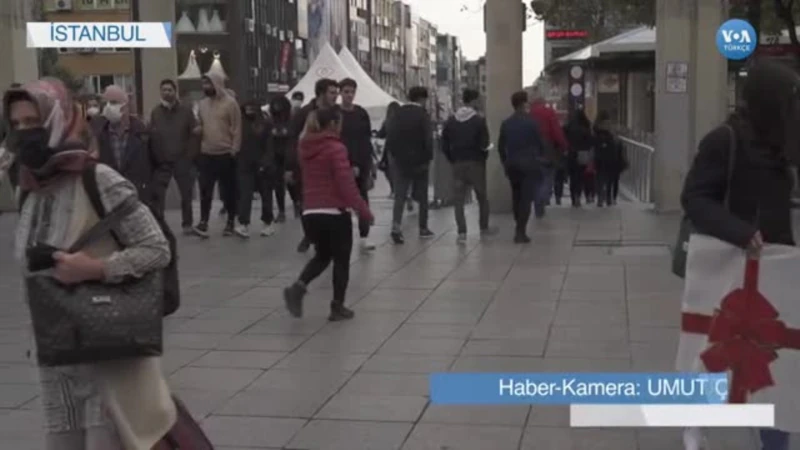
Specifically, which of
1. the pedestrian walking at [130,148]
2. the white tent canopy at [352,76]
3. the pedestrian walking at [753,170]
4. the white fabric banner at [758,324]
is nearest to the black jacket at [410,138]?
the pedestrian walking at [130,148]

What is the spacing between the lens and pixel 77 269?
436 cm

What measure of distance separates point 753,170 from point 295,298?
554cm

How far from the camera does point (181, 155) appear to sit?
54.2ft

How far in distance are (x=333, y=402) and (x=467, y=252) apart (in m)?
7.43

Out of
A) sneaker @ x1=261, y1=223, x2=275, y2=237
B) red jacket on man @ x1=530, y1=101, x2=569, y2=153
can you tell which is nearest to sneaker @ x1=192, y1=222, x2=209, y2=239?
sneaker @ x1=261, y1=223, x2=275, y2=237

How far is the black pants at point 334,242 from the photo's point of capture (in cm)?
1021

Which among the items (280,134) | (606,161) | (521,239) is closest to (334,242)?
(521,239)

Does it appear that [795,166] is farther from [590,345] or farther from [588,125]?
[588,125]

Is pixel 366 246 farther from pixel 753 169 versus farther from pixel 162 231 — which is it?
pixel 162 231

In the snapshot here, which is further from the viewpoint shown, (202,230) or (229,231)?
(229,231)

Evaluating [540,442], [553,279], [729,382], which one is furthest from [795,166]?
[553,279]

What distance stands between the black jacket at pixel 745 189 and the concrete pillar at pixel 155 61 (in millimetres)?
16266

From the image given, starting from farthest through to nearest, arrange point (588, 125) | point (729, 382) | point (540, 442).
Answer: point (588, 125) → point (540, 442) → point (729, 382)

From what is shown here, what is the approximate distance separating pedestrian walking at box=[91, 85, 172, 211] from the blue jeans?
7030mm
